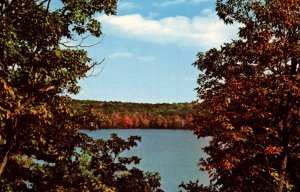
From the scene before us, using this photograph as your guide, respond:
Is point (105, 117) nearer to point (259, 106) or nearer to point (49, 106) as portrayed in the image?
point (49, 106)

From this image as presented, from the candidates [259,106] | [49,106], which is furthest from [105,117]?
[259,106]

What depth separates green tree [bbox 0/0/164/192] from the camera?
15.3 m

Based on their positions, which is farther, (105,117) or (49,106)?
(105,117)

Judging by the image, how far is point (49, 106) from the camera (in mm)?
16219

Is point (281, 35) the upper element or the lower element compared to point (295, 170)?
upper

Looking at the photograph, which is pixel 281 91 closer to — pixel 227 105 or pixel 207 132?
pixel 227 105

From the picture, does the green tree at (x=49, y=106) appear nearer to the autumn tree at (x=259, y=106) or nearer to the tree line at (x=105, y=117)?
the tree line at (x=105, y=117)

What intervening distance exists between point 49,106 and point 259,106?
8.72m

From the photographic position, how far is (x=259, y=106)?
681 inches

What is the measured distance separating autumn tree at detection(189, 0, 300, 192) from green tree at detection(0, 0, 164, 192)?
15.6 ft

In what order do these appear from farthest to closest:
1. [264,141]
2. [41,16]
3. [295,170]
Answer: [295,170]
[264,141]
[41,16]

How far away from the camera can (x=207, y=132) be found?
17688 mm

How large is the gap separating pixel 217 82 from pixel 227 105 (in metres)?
4.62

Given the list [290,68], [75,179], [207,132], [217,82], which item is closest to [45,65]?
[75,179]
